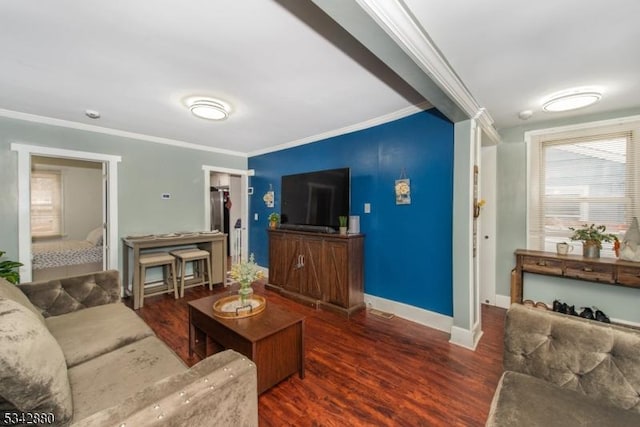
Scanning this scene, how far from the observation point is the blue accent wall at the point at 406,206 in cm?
280

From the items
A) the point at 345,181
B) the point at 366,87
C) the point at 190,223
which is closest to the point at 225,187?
the point at 190,223

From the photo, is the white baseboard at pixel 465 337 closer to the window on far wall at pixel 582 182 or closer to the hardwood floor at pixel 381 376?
the hardwood floor at pixel 381 376

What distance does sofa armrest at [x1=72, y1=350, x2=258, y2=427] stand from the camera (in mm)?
826

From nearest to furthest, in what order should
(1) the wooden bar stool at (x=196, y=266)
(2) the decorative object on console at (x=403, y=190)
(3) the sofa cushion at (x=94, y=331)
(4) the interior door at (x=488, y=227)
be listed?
(3) the sofa cushion at (x=94, y=331) < (2) the decorative object on console at (x=403, y=190) < (4) the interior door at (x=488, y=227) < (1) the wooden bar stool at (x=196, y=266)

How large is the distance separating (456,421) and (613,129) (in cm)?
327

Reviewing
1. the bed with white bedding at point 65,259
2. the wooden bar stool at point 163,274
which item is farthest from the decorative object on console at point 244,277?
the bed with white bedding at point 65,259

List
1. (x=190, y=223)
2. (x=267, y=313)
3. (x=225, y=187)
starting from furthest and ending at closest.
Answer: (x=225, y=187), (x=190, y=223), (x=267, y=313)

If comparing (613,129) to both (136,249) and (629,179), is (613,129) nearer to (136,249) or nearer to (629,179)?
(629,179)

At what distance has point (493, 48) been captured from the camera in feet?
5.46

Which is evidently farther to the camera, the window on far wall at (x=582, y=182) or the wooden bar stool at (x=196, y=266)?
the wooden bar stool at (x=196, y=266)

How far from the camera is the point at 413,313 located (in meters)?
3.02

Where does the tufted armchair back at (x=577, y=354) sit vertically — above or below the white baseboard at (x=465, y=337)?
above

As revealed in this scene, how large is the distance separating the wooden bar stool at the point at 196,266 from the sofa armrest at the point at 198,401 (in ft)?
10.2

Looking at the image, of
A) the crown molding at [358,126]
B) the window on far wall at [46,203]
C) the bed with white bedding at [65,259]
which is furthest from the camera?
the window on far wall at [46,203]
